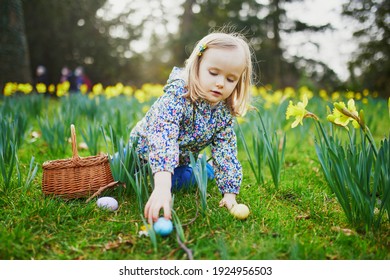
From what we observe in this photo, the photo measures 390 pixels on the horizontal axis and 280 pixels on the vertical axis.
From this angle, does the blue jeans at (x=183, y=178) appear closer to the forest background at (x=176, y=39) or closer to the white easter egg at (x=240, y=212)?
the white easter egg at (x=240, y=212)

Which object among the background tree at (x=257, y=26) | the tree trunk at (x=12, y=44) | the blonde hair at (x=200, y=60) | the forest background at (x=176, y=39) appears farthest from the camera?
the background tree at (x=257, y=26)

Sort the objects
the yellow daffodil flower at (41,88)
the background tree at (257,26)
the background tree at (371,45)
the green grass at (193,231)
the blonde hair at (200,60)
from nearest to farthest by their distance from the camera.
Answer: the green grass at (193,231), the blonde hair at (200,60), the yellow daffodil flower at (41,88), the background tree at (371,45), the background tree at (257,26)

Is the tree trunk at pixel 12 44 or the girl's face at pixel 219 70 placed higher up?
the tree trunk at pixel 12 44

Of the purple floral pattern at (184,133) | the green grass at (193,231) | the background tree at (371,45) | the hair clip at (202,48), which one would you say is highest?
the background tree at (371,45)

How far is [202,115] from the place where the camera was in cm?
165

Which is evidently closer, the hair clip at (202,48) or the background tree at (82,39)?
the hair clip at (202,48)

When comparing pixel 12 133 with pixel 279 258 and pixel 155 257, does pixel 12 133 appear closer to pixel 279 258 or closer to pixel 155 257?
pixel 155 257

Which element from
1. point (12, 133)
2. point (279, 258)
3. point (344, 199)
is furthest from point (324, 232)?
point (12, 133)

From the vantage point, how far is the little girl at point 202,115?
56.5 inches

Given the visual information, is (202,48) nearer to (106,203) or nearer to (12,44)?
(106,203)

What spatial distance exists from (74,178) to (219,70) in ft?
2.80

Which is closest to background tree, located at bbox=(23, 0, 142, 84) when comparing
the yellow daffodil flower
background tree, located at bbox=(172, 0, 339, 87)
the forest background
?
the forest background

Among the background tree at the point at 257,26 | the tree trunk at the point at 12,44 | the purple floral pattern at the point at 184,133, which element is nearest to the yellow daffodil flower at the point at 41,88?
the tree trunk at the point at 12,44
